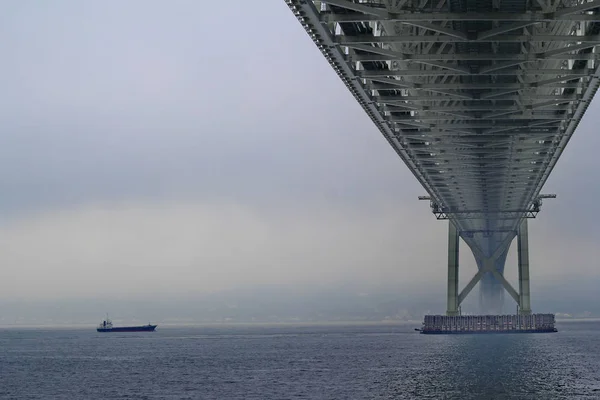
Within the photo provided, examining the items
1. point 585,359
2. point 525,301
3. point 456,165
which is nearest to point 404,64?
point 456,165

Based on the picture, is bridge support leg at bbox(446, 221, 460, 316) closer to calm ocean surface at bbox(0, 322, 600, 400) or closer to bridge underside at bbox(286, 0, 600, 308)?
calm ocean surface at bbox(0, 322, 600, 400)

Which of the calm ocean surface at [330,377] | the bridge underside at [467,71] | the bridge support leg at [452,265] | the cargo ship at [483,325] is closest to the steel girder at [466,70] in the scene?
the bridge underside at [467,71]

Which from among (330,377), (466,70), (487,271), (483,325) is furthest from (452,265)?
(466,70)

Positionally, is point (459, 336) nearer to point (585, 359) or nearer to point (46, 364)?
point (585, 359)

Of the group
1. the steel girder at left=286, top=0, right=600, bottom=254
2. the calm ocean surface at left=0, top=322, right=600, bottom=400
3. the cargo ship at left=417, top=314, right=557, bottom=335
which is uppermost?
the steel girder at left=286, top=0, right=600, bottom=254

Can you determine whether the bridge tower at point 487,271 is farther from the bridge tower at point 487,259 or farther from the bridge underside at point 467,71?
the bridge underside at point 467,71

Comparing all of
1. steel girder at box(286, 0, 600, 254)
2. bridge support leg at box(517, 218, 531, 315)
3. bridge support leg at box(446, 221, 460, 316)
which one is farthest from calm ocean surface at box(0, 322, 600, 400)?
bridge support leg at box(517, 218, 531, 315)

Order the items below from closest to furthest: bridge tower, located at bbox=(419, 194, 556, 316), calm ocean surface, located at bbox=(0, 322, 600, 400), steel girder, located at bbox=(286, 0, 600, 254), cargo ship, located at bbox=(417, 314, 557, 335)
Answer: steel girder, located at bbox=(286, 0, 600, 254) → calm ocean surface, located at bbox=(0, 322, 600, 400) → bridge tower, located at bbox=(419, 194, 556, 316) → cargo ship, located at bbox=(417, 314, 557, 335)
